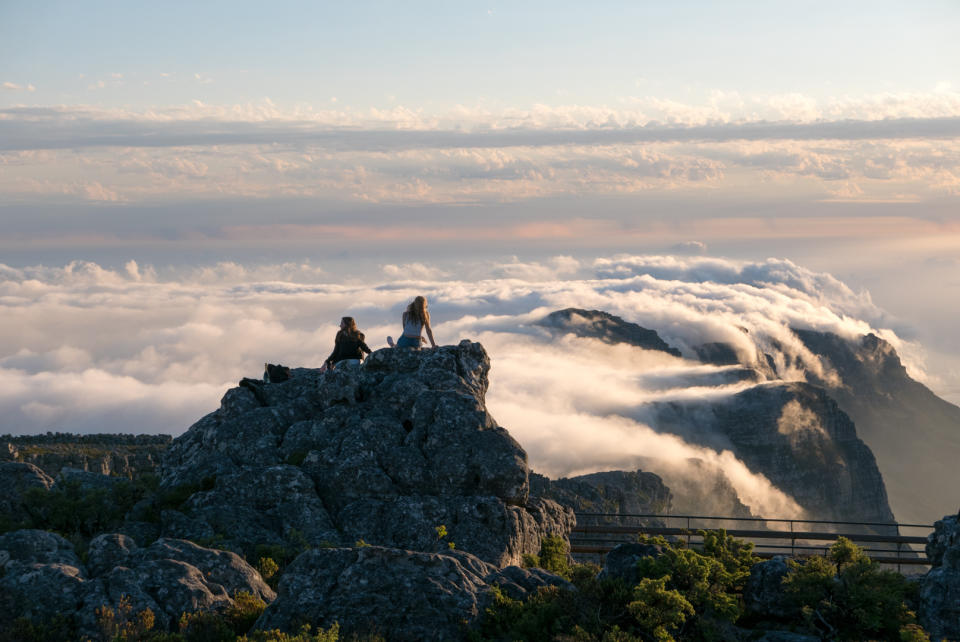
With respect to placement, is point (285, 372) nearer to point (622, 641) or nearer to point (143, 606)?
point (143, 606)

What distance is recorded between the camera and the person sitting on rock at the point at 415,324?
25312 millimetres

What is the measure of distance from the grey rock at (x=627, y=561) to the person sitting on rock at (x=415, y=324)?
10.0 metres

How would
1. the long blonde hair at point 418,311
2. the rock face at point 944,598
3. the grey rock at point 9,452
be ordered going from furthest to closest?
the grey rock at point 9,452, the long blonde hair at point 418,311, the rock face at point 944,598

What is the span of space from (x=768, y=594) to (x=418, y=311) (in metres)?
12.8

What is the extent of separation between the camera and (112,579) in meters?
15.1

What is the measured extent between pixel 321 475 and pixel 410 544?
3192 mm

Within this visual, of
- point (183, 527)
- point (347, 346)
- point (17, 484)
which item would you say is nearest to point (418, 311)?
point (347, 346)

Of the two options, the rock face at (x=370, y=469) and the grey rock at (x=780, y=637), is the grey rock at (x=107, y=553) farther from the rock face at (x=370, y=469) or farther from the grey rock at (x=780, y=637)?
the grey rock at (x=780, y=637)

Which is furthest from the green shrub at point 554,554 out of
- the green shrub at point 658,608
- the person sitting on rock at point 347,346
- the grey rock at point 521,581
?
the person sitting on rock at point 347,346

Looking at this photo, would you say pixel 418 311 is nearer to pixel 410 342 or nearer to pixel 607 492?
pixel 410 342

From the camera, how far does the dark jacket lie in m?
26.1

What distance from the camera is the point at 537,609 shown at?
49.7ft

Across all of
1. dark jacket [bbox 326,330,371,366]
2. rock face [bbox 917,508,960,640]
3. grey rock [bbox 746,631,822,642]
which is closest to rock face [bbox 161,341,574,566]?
dark jacket [bbox 326,330,371,366]

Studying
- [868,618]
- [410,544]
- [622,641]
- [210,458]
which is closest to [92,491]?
[210,458]
